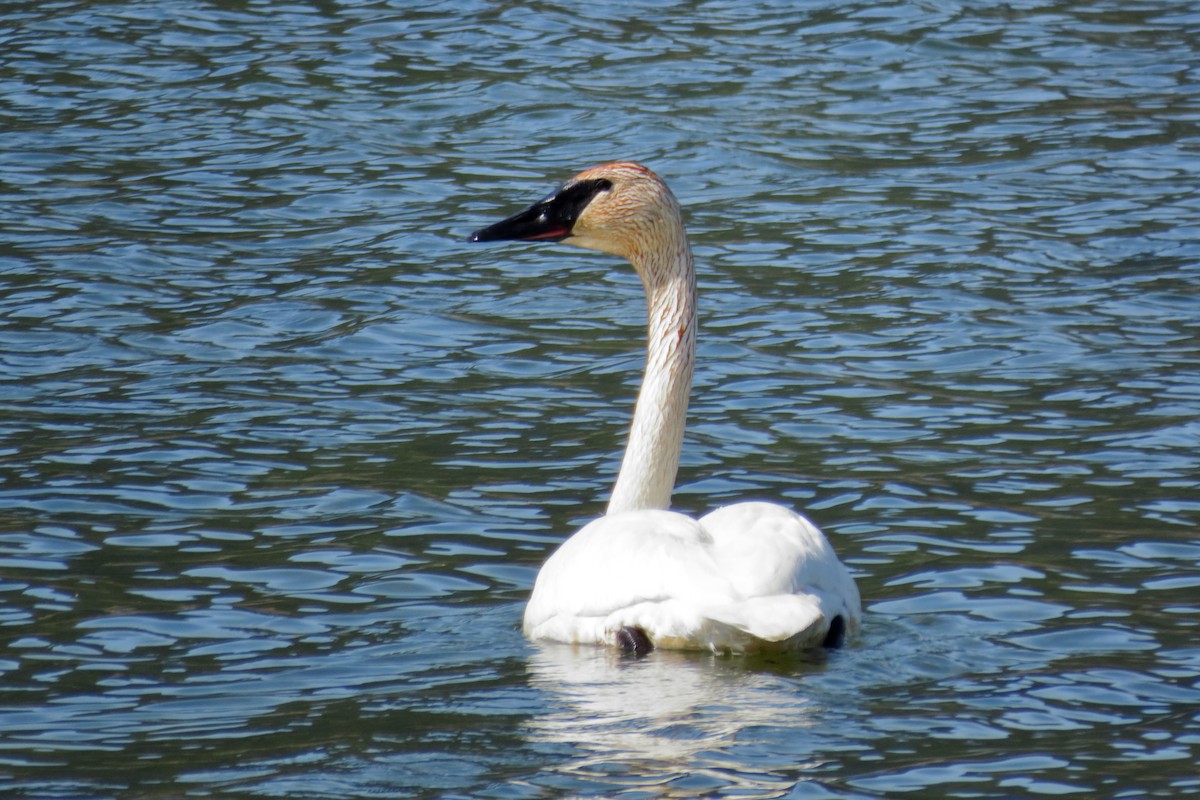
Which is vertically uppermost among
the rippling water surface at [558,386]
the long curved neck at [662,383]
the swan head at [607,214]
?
the swan head at [607,214]

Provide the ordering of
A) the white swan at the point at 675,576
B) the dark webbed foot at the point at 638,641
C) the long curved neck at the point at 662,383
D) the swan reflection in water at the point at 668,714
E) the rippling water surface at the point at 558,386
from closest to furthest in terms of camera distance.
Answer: the swan reflection in water at the point at 668,714 < the rippling water surface at the point at 558,386 < the white swan at the point at 675,576 < the dark webbed foot at the point at 638,641 < the long curved neck at the point at 662,383

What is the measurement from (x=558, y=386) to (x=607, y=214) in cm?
251

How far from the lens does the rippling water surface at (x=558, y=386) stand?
217 inches

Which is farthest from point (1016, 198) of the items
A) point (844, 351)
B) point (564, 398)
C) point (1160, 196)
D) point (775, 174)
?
point (564, 398)

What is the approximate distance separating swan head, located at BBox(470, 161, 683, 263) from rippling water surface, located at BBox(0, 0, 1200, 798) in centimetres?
118

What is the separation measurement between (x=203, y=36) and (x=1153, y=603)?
11.8 metres

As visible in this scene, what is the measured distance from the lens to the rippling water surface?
552 centimetres

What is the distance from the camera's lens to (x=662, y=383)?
24.1 feet

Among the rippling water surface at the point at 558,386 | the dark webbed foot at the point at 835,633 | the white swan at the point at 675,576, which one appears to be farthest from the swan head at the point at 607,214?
the dark webbed foot at the point at 835,633

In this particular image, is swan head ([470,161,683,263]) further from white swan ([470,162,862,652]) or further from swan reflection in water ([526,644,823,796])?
swan reflection in water ([526,644,823,796])

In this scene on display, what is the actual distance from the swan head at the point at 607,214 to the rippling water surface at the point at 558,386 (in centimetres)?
118

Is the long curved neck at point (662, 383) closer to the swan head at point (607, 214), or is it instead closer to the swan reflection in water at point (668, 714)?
the swan head at point (607, 214)

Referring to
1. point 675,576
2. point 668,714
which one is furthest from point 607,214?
point 668,714

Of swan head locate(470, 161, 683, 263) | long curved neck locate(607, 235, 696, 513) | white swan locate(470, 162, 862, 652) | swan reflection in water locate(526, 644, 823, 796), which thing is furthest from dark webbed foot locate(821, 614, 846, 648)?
swan head locate(470, 161, 683, 263)
